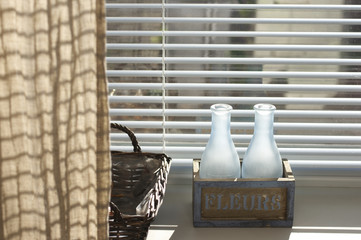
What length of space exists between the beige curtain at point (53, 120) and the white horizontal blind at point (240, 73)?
581 mm

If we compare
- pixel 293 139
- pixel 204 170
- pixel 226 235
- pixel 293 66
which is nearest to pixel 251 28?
pixel 293 66

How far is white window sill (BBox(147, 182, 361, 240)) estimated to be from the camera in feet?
4.37

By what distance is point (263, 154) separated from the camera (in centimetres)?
135

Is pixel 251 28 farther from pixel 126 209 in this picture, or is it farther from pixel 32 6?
pixel 32 6

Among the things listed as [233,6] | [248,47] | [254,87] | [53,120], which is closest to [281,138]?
[254,87]

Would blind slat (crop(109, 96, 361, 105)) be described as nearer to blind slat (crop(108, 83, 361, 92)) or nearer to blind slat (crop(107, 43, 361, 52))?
blind slat (crop(108, 83, 361, 92))

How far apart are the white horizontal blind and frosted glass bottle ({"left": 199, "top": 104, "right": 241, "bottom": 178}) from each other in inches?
7.7

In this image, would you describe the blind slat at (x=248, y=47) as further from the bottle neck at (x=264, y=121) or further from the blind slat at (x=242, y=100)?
the bottle neck at (x=264, y=121)

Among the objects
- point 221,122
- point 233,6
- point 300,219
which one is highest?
point 233,6

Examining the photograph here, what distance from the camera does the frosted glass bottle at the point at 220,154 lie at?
133 cm

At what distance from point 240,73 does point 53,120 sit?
2.25ft

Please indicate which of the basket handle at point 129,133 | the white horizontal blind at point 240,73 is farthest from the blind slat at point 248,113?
the basket handle at point 129,133

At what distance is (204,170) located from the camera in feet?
4.44

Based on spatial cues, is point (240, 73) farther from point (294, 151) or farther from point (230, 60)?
point (294, 151)
